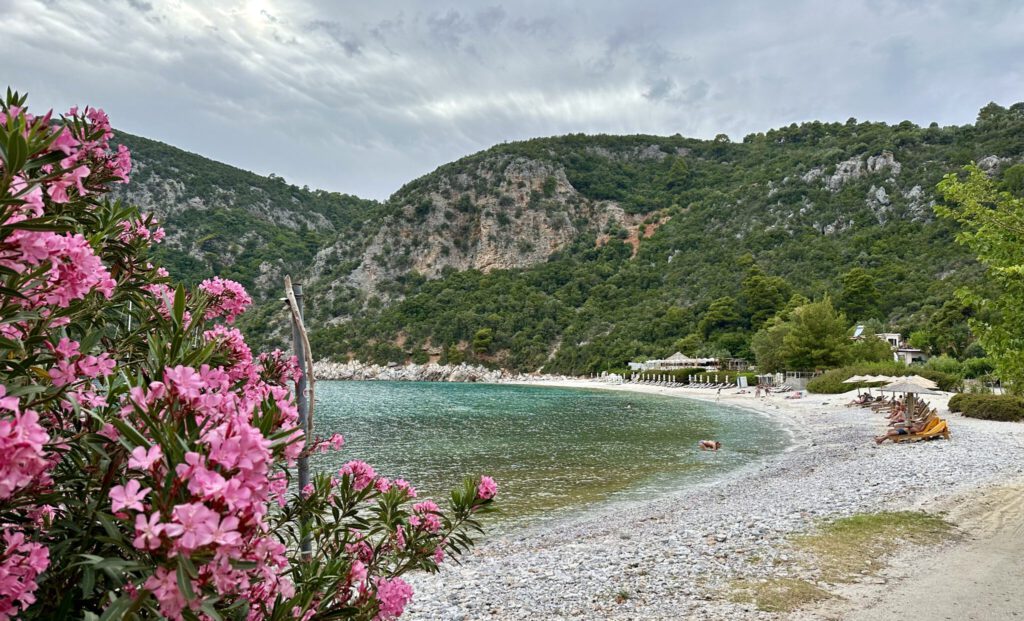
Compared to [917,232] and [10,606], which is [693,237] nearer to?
[917,232]

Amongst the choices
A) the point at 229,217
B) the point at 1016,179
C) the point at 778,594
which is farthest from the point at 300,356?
the point at 229,217

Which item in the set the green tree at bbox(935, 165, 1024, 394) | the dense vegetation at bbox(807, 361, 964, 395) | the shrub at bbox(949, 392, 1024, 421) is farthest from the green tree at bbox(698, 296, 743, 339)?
the green tree at bbox(935, 165, 1024, 394)

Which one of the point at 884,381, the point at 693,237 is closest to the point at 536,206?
the point at 693,237

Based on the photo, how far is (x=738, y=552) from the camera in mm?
7309

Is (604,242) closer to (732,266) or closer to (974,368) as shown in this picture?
(732,266)

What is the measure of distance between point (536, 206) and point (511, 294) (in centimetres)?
2426

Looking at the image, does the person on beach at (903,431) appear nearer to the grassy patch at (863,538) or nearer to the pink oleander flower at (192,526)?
the grassy patch at (863,538)

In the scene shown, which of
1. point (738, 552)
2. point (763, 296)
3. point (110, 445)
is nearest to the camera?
point (110, 445)

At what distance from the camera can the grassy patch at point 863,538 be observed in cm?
644

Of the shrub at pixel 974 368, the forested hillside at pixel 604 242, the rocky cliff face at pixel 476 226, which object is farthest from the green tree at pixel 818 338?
the rocky cliff face at pixel 476 226

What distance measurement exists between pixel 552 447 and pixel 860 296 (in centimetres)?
5496

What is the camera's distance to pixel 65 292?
1.51 meters

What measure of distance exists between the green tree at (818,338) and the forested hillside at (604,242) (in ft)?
27.1

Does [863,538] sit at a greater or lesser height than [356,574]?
lesser
